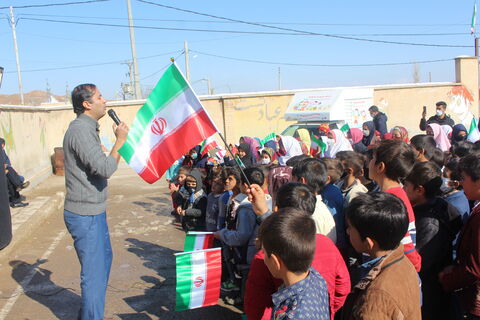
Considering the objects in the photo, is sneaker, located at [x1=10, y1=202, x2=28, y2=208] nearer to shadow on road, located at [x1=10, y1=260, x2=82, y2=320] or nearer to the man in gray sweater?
shadow on road, located at [x1=10, y1=260, x2=82, y2=320]

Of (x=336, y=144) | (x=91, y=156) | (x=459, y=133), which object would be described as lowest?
(x=336, y=144)

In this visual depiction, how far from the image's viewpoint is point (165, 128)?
346 cm

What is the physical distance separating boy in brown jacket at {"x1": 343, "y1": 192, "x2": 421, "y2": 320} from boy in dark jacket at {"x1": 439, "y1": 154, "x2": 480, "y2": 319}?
2.13 ft

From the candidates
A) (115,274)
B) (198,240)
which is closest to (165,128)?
(198,240)

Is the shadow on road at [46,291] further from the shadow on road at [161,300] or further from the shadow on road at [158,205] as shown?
the shadow on road at [158,205]

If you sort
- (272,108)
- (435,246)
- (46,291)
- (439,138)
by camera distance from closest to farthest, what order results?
(435,246) → (46,291) → (439,138) → (272,108)

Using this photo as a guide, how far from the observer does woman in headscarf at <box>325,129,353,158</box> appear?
7.19 meters

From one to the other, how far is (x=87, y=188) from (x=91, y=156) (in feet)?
0.95

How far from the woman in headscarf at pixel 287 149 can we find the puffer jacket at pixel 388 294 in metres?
5.82

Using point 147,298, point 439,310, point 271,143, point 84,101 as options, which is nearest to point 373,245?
point 439,310

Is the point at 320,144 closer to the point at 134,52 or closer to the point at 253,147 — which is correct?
the point at 253,147

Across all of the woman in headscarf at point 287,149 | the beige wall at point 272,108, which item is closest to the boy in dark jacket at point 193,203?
the woman in headscarf at point 287,149

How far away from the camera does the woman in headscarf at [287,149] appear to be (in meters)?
7.73

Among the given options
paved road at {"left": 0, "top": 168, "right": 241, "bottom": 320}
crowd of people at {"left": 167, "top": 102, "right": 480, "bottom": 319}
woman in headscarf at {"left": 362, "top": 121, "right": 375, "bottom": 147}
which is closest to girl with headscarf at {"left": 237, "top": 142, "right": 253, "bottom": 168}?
paved road at {"left": 0, "top": 168, "right": 241, "bottom": 320}
